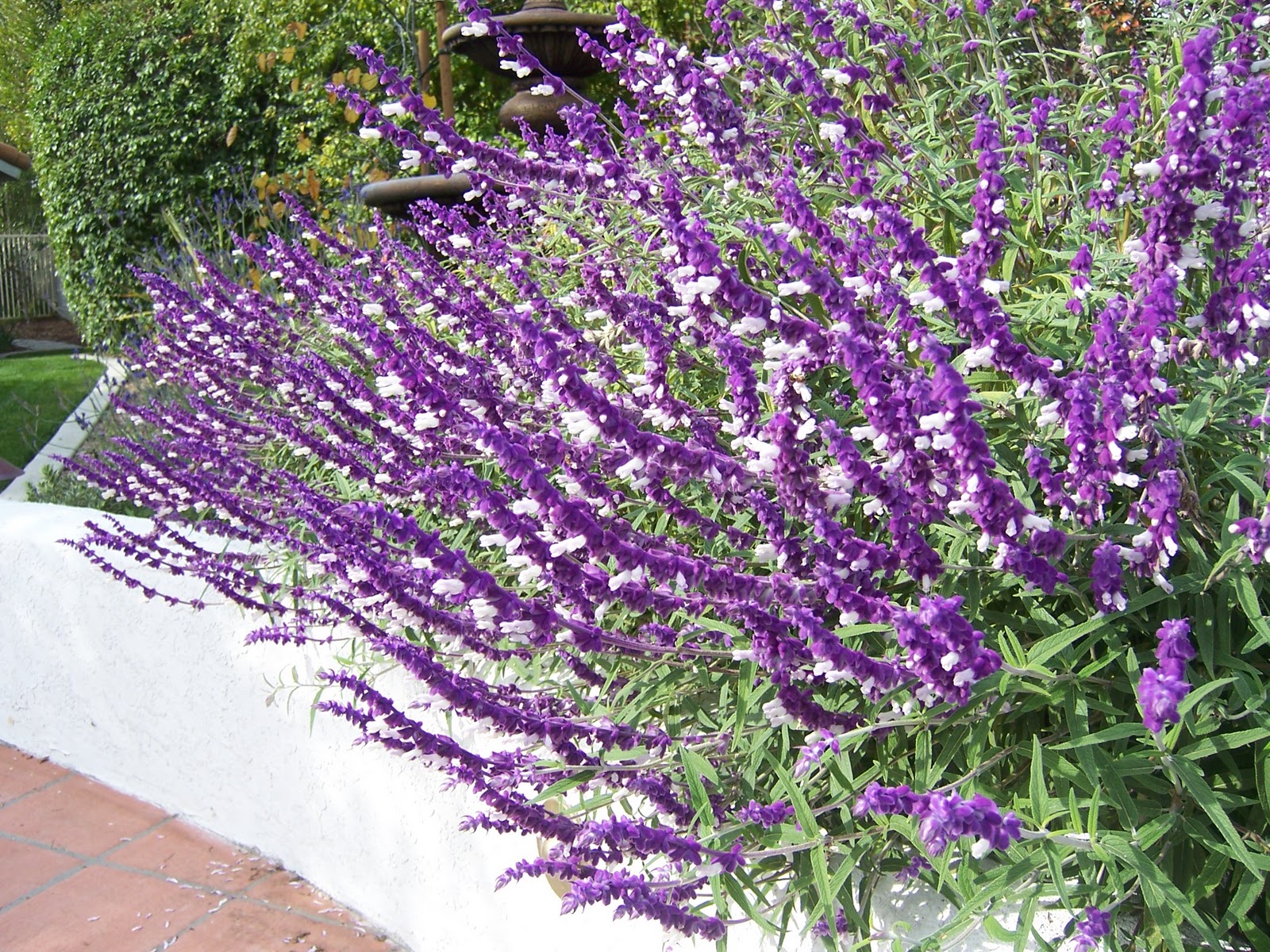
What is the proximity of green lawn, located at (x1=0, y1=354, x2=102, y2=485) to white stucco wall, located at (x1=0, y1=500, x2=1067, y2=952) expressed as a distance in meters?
5.31

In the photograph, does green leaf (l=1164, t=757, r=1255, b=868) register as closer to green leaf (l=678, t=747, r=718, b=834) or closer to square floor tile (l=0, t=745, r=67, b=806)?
green leaf (l=678, t=747, r=718, b=834)

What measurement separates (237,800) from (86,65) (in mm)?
15734

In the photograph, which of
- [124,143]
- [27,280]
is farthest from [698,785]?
[27,280]

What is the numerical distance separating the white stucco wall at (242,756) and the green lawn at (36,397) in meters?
5.31

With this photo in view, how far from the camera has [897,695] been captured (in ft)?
6.10

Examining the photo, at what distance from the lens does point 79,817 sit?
4504mm

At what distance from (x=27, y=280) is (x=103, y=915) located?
3212 centimetres

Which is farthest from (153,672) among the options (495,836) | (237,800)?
(495,836)

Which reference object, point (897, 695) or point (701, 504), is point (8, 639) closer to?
point (701, 504)

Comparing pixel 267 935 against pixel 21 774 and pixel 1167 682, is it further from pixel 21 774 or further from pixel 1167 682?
pixel 1167 682

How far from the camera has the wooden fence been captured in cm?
3078

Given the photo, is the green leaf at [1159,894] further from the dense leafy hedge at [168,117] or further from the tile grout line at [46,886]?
the dense leafy hedge at [168,117]

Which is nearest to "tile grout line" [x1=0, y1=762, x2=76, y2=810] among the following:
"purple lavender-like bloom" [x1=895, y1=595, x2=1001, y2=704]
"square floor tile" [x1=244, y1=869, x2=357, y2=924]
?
"square floor tile" [x1=244, y1=869, x2=357, y2=924]

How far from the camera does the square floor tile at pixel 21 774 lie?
4809mm
